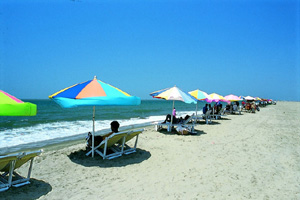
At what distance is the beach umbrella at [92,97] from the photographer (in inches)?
158

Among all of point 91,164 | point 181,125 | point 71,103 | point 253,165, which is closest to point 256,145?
point 253,165

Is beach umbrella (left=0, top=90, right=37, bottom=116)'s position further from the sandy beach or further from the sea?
the sea

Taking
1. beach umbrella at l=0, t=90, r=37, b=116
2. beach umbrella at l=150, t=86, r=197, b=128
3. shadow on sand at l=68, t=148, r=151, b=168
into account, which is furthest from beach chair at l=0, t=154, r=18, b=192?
beach umbrella at l=150, t=86, r=197, b=128

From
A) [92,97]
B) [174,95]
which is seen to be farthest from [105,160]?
[174,95]

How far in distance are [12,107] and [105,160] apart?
8.98 feet

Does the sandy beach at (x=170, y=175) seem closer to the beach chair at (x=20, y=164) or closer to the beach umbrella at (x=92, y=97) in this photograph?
the beach chair at (x=20, y=164)

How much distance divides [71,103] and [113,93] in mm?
949

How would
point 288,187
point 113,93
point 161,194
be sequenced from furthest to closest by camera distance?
1. point 113,93
2. point 288,187
3. point 161,194

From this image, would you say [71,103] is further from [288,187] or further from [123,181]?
[288,187]

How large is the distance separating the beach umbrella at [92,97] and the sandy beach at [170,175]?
1448 millimetres

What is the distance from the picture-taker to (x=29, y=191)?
130 inches

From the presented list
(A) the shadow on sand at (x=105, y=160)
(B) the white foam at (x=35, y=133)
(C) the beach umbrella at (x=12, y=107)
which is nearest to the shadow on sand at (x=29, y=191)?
(A) the shadow on sand at (x=105, y=160)

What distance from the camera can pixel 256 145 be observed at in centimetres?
666

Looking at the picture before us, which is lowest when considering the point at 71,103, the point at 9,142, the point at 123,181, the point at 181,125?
the point at 9,142
